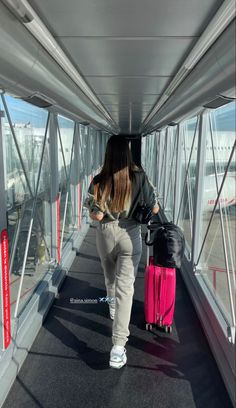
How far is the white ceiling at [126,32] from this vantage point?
1.07 meters

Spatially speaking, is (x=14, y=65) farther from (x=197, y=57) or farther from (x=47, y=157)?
(x=47, y=157)

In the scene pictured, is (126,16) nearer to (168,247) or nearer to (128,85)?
(128,85)

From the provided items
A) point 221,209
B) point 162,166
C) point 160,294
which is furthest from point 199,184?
point 162,166

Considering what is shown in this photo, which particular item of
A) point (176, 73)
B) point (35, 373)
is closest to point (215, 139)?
point (176, 73)

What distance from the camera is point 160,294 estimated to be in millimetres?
2627

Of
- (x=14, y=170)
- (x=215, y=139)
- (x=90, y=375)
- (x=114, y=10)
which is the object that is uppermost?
(x=114, y=10)

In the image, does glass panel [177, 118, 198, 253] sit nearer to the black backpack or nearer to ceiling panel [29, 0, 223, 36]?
the black backpack

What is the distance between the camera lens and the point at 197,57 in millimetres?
1631

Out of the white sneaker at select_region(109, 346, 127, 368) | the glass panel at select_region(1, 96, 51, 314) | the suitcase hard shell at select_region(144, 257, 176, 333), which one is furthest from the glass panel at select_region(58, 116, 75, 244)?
the white sneaker at select_region(109, 346, 127, 368)

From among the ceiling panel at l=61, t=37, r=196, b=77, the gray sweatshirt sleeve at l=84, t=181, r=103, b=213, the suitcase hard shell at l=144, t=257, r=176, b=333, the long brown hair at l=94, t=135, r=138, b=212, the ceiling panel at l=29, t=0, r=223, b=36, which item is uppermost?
the ceiling panel at l=61, t=37, r=196, b=77

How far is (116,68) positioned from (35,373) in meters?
1.85

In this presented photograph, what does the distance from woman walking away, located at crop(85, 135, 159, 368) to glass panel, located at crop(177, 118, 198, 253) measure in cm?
199

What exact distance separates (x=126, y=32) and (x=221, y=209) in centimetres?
167

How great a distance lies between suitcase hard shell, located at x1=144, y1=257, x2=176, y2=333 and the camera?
2.62 metres
